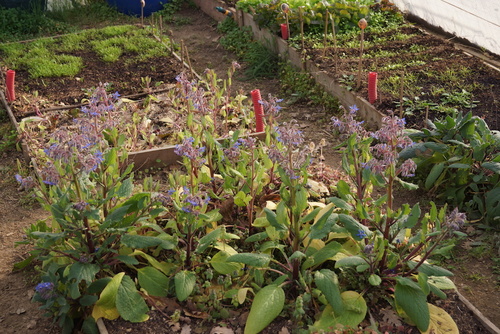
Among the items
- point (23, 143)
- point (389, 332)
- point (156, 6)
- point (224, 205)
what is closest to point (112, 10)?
point (156, 6)

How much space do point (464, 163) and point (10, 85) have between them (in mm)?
4175

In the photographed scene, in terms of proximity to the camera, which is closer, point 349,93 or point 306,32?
point 349,93

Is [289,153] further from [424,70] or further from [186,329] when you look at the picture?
[424,70]

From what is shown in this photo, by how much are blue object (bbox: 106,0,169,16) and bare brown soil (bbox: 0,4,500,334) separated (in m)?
1.68

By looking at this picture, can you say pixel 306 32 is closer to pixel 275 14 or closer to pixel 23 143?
pixel 275 14

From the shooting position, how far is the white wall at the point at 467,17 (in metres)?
6.60

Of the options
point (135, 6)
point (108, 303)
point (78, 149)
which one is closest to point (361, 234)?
point (108, 303)

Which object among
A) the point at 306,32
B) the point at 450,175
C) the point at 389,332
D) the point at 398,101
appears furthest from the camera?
the point at 306,32

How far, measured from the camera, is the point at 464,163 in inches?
172

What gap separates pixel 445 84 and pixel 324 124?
119cm

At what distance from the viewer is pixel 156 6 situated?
9469 mm

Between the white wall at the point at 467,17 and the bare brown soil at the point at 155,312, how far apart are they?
2131 millimetres

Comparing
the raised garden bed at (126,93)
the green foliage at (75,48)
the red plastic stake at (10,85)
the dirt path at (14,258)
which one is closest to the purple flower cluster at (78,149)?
the raised garden bed at (126,93)

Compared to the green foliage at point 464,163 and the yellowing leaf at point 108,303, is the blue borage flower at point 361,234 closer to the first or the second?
the yellowing leaf at point 108,303
